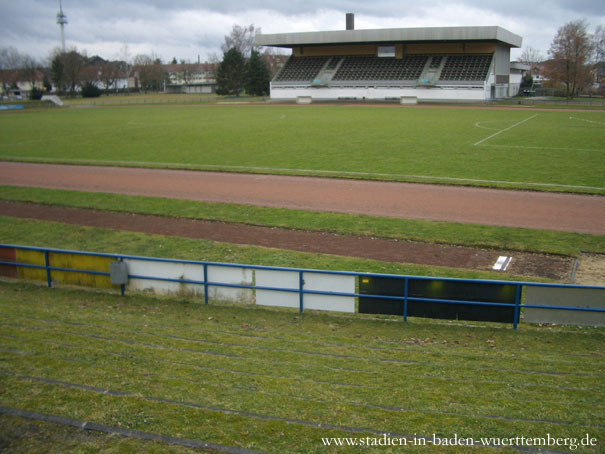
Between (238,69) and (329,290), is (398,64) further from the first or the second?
(329,290)

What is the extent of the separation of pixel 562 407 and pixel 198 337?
20.2ft

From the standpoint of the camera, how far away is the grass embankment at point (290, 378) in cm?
684

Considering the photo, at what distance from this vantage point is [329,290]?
1137 cm

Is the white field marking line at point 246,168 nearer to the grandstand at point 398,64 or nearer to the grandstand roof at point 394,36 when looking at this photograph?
the grandstand at point 398,64

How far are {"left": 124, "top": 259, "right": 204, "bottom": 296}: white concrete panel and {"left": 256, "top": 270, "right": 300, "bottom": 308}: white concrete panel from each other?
1.45 m

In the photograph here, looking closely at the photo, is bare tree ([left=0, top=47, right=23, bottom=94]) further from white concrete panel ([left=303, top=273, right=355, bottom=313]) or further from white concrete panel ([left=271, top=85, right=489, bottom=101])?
white concrete panel ([left=303, top=273, right=355, bottom=313])

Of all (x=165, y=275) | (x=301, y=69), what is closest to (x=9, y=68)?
(x=301, y=69)

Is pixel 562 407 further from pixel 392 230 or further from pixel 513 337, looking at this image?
pixel 392 230

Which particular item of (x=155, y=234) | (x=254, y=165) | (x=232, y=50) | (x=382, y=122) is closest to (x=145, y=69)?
(x=232, y=50)

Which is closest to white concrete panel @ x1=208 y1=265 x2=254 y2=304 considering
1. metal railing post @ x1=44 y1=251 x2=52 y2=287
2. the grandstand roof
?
metal railing post @ x1=44 y1=251 x2=52 y2=287

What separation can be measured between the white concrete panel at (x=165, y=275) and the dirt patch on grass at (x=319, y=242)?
14.1 ft

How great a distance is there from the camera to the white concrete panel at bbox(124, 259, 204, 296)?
12195mm

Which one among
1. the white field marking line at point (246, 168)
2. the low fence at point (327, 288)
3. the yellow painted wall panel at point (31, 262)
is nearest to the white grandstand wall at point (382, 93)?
the white field marking line at point (246, 168)

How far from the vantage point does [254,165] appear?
90.9 ft
